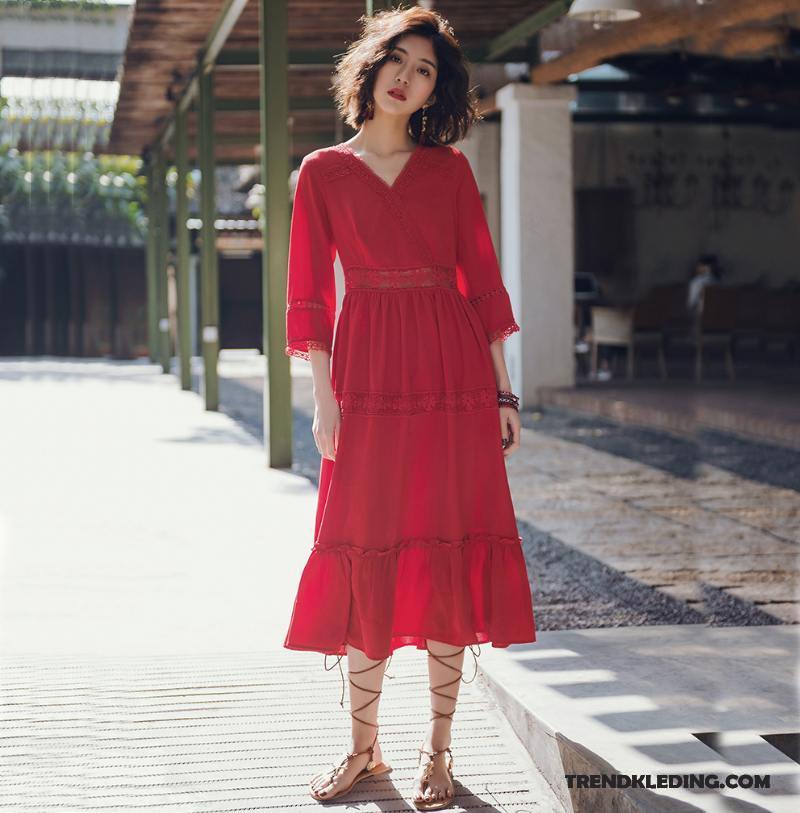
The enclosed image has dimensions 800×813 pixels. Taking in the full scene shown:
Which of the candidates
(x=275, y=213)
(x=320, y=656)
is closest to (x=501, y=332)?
(x=320, y=656)

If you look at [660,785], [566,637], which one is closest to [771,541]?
[566,637]

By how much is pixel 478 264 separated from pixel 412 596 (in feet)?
2.26

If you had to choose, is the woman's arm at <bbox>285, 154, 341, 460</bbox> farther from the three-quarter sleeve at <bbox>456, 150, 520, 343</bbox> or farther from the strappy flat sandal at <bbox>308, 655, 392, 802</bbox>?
the strappy flat sandal at <bbox>308, 655, 392, 802</bbox>

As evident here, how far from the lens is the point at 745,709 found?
9.02ft

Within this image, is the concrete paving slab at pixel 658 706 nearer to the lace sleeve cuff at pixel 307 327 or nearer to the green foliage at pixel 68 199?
the lace sleeve cuff at pixel 307 327

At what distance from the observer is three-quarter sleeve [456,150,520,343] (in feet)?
8.82

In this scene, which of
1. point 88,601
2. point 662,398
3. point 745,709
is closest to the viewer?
point 745,709

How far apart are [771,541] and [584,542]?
2.35 feet

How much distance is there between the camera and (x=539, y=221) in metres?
11.0

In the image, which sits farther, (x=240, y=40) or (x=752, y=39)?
(x=240, y=40)

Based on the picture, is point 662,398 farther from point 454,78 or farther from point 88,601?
point 454,78

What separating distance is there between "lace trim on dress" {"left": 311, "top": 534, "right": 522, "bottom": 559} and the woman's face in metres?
0.84

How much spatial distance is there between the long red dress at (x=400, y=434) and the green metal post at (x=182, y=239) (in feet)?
35.5

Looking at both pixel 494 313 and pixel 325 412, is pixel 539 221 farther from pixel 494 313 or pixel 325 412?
pixel 325 412
